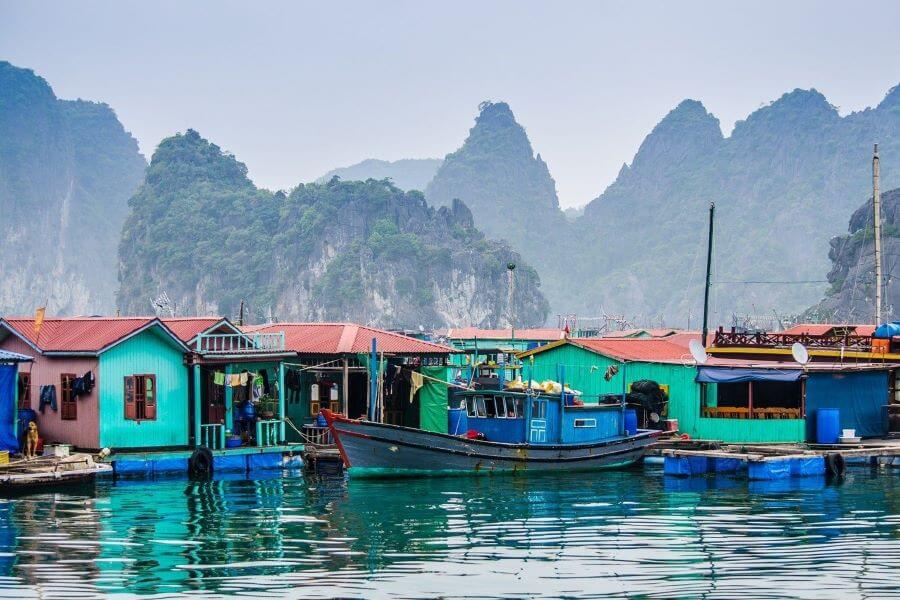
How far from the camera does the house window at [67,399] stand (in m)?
27.2

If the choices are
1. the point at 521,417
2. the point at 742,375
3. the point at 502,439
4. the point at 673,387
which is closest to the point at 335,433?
the point at 502,439

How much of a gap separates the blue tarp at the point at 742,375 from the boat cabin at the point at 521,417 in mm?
3007

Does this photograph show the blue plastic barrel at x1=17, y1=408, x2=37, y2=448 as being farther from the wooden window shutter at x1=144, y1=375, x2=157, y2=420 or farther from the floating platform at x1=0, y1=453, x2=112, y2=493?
the wooden window shutter at x1=144, y1=375, x2=157, y2=420

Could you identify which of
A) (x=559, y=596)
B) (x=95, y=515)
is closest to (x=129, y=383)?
(x=95, y=515)

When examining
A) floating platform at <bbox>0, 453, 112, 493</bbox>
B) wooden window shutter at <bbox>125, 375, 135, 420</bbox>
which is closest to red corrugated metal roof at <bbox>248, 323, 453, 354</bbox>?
wooden window shutter at <bbox>125, 375, 135, 420</bbox>

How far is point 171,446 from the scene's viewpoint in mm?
28203

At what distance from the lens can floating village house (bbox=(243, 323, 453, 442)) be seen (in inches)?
1205

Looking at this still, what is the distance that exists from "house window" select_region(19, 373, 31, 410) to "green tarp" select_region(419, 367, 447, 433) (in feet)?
29.4

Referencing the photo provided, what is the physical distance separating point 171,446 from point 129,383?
1.77 metres

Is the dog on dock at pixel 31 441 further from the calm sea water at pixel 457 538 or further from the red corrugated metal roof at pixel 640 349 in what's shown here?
the red corrugated metal roof at pixel 640 349

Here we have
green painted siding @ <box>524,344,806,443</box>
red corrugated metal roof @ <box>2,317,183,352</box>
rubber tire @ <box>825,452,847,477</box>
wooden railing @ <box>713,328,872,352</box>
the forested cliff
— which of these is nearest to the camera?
red corrugated metal roof @ <box>2,317,183,352</box>

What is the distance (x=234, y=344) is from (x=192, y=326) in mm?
1563

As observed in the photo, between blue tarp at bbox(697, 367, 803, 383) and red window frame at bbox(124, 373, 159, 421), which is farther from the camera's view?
blue tarp at bbox(697, 367, 803, 383)

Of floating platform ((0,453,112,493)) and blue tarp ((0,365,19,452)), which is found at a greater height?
blue tarp ((0,365,19,452))
